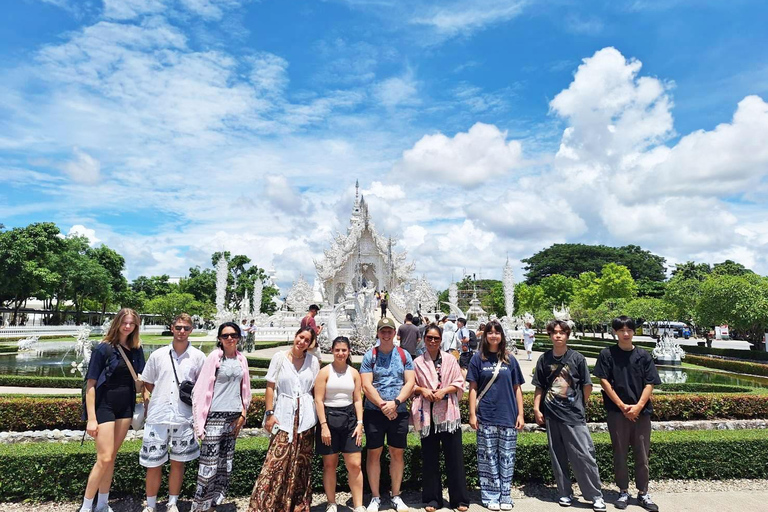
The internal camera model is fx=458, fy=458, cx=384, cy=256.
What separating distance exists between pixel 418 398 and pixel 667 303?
37859 mm

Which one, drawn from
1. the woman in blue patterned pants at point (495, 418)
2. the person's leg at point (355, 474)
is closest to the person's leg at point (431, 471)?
the woman in blue patterned pants at point (495, 418)

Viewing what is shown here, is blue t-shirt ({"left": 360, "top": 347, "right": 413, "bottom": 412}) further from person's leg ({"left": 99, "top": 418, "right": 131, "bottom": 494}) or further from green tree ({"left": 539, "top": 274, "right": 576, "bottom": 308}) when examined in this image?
green tree ({"left": 539, "top": 274, "right": 576, "bottom": 308})

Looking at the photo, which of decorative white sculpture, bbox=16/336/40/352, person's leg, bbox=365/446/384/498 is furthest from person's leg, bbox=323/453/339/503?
decorative white sculpture, bbox=16/336/40/352

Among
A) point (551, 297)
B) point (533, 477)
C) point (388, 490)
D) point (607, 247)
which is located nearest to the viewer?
point (388, 490)

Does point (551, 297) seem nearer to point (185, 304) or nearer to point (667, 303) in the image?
point (667, 303)

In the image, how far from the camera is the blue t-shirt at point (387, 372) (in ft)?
15.8

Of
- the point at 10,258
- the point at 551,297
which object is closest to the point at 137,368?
the point at 10,258

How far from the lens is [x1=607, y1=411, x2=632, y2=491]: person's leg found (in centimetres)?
526

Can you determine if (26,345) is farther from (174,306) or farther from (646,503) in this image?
(646,503)

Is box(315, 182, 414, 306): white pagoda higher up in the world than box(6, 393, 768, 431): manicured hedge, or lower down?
higher up

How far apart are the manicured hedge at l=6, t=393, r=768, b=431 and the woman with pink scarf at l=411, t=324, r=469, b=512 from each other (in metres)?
2.89

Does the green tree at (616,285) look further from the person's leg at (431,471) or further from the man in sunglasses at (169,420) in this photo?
the man in sunglasses at (169,420)

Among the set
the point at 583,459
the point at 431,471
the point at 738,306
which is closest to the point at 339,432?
the point at 431,471

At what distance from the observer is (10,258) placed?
32.1m
